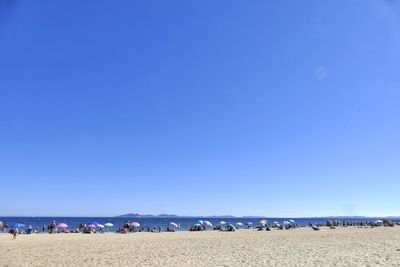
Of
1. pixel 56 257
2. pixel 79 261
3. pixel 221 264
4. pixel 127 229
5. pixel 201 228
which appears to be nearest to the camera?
pixel 221 264

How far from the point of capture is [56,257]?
17.0 meters

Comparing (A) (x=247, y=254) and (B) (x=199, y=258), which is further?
(A) (x=247, y=254)

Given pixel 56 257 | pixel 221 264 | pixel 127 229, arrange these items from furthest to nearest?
pixel 127 229
pixel 56 257
pixel 221 264

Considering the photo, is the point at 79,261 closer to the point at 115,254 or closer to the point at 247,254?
the point at 115,254

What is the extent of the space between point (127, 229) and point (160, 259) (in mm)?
28548

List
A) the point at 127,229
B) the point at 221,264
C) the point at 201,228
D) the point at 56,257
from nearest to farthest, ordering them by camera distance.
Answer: the point at 221,264
the point at 56,257
the point at 127,229
the point at 201,228

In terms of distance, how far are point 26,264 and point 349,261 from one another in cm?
1279

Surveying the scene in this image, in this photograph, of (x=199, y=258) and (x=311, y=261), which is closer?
(x=311, y=261)

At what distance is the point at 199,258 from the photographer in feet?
52.7

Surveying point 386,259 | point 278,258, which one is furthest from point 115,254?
point 386,259

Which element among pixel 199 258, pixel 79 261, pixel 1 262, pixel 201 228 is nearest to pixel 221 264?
pixel 199 258

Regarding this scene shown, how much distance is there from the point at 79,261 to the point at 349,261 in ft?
35.8

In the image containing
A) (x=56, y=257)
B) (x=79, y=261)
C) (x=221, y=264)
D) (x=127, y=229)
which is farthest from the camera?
(x=127, y=229)

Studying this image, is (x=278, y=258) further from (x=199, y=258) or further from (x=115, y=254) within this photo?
(x=115, y=254)
